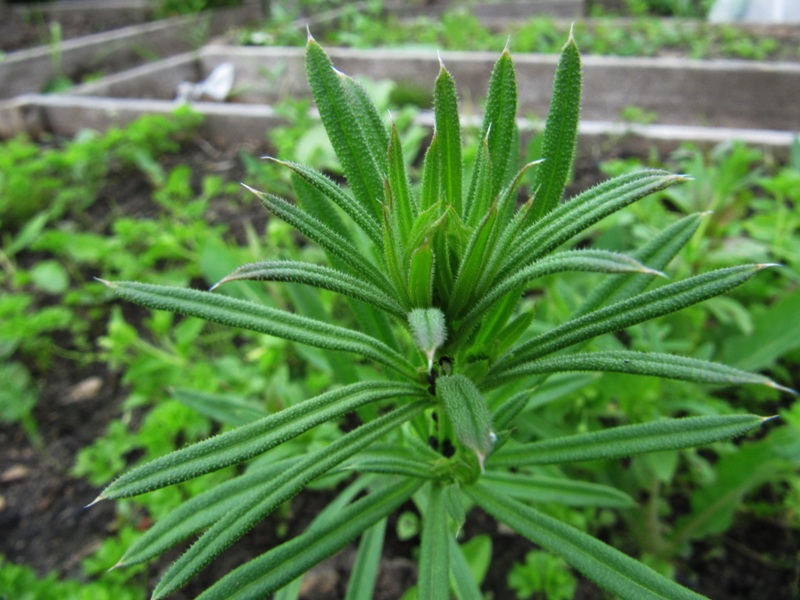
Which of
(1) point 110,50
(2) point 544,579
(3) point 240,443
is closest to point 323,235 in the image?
(3) point 240,443

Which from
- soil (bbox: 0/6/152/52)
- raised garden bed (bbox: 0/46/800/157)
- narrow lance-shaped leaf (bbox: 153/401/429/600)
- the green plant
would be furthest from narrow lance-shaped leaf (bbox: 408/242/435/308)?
soil (bbox: 0/6/152/52)

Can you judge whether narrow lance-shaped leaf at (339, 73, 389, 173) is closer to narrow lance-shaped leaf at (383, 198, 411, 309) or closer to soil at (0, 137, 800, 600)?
narrow lance-shaped leaf at (383, 198, 411, 309)

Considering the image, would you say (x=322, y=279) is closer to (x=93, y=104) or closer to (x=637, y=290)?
(x=637, y=290)

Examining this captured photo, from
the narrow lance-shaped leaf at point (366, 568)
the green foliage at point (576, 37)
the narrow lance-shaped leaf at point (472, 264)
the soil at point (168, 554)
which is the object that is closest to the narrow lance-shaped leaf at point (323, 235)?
the narrow lance-shaped leaf at point (472, 264)

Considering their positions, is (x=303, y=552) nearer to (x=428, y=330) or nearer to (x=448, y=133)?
(x=428, y=330)

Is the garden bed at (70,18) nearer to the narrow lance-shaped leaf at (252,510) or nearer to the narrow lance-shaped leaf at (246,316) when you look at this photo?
the narrow lance-shaped leaf at (246,316)

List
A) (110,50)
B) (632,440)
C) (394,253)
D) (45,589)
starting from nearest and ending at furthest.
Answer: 1. (394,253)
2. (632,440)
3. (45,589)
4. (110,50)
